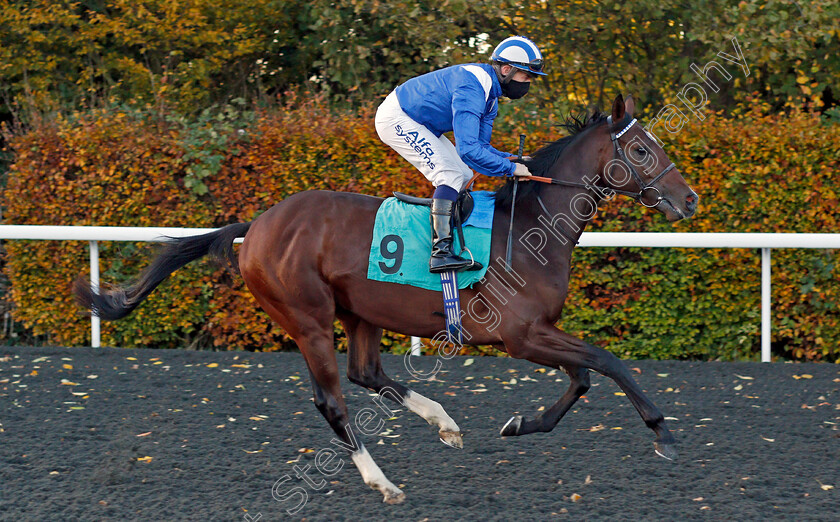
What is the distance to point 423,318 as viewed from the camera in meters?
4.09

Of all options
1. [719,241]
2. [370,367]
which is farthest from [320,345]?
[719,241]

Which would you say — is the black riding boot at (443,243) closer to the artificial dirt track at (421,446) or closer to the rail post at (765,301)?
the artificial dirt track at (421,446)

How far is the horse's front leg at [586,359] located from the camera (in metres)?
3.78

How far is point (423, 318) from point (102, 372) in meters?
3.01

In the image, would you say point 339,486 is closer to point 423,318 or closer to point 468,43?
point 423,318

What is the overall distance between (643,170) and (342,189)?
3.18m

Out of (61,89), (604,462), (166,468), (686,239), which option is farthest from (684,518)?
(61,89)

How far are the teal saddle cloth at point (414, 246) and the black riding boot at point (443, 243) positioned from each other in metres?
0.06

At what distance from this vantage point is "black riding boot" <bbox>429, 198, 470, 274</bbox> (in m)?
3.93

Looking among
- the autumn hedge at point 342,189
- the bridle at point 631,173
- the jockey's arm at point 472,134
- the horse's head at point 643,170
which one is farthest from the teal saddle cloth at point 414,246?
the autumn hedge at point 342,189

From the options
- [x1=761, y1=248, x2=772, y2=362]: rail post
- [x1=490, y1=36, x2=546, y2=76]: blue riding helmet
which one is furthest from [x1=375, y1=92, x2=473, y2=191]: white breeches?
[x1=761, y1=248, x2=772, y2=362]: rail post

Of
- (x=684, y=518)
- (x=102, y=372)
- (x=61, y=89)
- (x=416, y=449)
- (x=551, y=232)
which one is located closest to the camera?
(x=684, y=518)

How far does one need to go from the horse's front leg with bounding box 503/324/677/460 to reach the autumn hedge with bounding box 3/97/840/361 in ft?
8.77

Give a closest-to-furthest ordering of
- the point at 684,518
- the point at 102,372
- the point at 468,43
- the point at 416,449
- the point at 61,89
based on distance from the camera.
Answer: the point at 684,518 → the point at 416,449 → the point at 102,372 → the point at 468,43 → the point at 61,89
